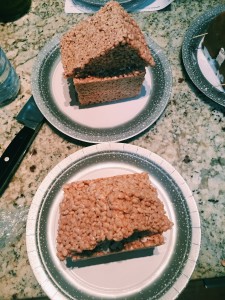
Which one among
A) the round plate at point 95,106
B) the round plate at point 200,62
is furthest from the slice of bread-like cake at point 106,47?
the round plate at point 200,62

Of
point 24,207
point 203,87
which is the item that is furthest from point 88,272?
point 203,87

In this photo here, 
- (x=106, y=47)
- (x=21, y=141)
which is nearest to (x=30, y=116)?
(x=21, y=141)

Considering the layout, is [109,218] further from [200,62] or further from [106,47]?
[200,62]

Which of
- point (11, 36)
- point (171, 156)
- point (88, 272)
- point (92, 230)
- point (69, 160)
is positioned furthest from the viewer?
point (11, 36)

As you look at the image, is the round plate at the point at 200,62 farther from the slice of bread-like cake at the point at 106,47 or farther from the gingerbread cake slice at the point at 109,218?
the gingerbread cake slice at the point at 109,218

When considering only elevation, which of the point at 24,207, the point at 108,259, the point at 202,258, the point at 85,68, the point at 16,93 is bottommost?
the point at 202,258

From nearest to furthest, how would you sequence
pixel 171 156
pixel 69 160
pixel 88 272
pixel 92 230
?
pixel 92 230, pixel 88 272, pixel 69 160, pixel 171 156

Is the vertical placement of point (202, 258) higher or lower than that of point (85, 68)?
lower

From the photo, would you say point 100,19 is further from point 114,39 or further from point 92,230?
point 92,230
